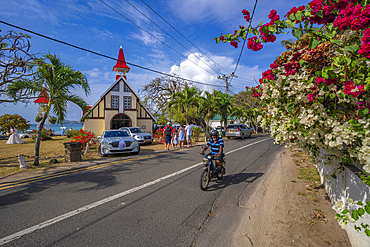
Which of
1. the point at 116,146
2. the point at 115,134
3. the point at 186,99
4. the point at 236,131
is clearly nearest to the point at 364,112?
the point at 116,146

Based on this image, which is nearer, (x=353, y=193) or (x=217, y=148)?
(x=353, y=193)

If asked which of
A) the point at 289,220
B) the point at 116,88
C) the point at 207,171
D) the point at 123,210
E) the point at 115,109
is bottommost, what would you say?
the point at 289,220

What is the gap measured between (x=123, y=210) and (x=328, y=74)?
4.44m

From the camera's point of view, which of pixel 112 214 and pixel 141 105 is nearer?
pixel 112 214

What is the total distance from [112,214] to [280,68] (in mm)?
4456

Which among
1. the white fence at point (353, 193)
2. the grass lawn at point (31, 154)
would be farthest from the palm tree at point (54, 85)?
the white fence at point (353, 193)

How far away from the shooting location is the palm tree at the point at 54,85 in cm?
934

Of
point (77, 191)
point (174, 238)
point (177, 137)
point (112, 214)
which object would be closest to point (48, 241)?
point (112, 214)

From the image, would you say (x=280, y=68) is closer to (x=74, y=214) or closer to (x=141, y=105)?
(x=74, y=214)

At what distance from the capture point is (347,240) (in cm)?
341

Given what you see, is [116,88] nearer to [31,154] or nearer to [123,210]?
[31,154]

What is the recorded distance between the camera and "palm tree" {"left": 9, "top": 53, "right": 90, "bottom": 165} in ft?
30.7

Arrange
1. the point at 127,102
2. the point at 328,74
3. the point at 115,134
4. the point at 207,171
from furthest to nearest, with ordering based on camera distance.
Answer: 1. the point at 127,102
2. the point at 115,134
3. the point at 207,171
4. the point at 328,74

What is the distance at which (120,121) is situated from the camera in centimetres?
2947
